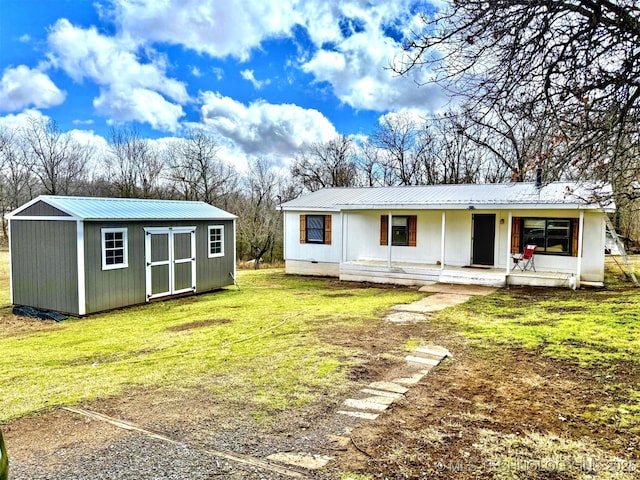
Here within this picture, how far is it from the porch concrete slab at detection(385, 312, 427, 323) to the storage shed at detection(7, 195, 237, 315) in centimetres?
653

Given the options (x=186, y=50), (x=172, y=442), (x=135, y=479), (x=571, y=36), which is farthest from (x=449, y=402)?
(x=186, y=50)

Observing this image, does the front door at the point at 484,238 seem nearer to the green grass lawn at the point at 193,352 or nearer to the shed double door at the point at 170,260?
the green grass lawn at the point at 193,352

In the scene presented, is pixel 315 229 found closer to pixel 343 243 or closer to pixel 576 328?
pixel 343 243

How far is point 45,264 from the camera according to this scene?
10.3 meters

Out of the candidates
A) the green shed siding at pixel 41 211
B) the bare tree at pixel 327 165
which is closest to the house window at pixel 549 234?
the green shed siding at pixel 41 211

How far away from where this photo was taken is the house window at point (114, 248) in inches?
404

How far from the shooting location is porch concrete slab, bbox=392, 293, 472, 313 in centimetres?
927

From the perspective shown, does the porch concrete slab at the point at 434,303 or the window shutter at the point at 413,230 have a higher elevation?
the window shutter at the point at 413,230

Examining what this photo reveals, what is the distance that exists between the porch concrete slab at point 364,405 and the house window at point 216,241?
9767 millimetres

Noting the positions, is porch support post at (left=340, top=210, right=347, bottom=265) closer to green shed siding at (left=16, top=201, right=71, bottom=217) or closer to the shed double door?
the shed double door

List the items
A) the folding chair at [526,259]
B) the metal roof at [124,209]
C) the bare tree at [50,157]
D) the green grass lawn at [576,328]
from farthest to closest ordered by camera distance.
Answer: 1. the bare tree at [50,157]
2. the folding chair at [526,259]
3. the metal roof at [124,209]
4. the green grass lawn at [576,328]

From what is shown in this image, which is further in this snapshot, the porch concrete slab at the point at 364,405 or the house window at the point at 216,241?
the house window at the point at 216,241

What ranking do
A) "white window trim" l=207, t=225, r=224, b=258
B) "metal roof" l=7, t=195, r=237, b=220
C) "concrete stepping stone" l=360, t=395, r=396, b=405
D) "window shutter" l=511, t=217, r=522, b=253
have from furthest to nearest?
"window shutter" l=511, t=217, r=522, b=253 < "white window trim" l=207, t=225, r=224, b=258 < "metal roof" l=7, t=195, r=237, b=220 < "concrete stepping stone" l=360, t=395, r=396, b=405

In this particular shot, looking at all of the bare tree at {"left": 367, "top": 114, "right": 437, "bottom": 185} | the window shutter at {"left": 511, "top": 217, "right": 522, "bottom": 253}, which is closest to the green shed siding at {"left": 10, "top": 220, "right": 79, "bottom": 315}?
the window shutter at {"left": 511, "top": 217, "right": 522, "bottom": 253}
